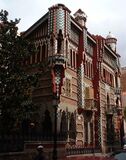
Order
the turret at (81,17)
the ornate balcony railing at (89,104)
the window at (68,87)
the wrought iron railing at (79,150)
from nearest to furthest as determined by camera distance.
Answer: the wrought iron railing at (79,150), the window at (68,87), the ornate balcony railing at (89,104), the turret at (81,17)

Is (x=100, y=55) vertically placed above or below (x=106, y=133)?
above

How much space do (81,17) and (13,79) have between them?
19.5 meters

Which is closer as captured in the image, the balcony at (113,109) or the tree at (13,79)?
the tree at (13,79)

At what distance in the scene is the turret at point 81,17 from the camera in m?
37.5

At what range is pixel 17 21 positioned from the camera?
2152cm

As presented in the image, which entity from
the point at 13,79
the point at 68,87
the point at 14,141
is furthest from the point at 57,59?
the point at 14,141

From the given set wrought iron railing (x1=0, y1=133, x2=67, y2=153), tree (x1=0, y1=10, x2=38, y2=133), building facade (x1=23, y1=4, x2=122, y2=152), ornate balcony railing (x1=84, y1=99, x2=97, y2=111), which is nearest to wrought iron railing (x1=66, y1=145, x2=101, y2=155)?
building facade (x1=23, y1=4, x2=122, y2=152)

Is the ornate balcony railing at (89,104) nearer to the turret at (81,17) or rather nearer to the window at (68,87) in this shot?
the window at (68,87)

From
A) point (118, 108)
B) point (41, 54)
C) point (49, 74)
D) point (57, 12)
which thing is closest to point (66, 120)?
point (49, 74)

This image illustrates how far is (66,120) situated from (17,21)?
1243 centimetres

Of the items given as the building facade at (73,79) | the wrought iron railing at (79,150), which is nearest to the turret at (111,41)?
the building facade at (73,79)

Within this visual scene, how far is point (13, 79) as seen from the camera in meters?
19.6

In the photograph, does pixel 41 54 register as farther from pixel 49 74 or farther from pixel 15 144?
pixel 15 144

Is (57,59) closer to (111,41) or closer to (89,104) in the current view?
(89,104)
